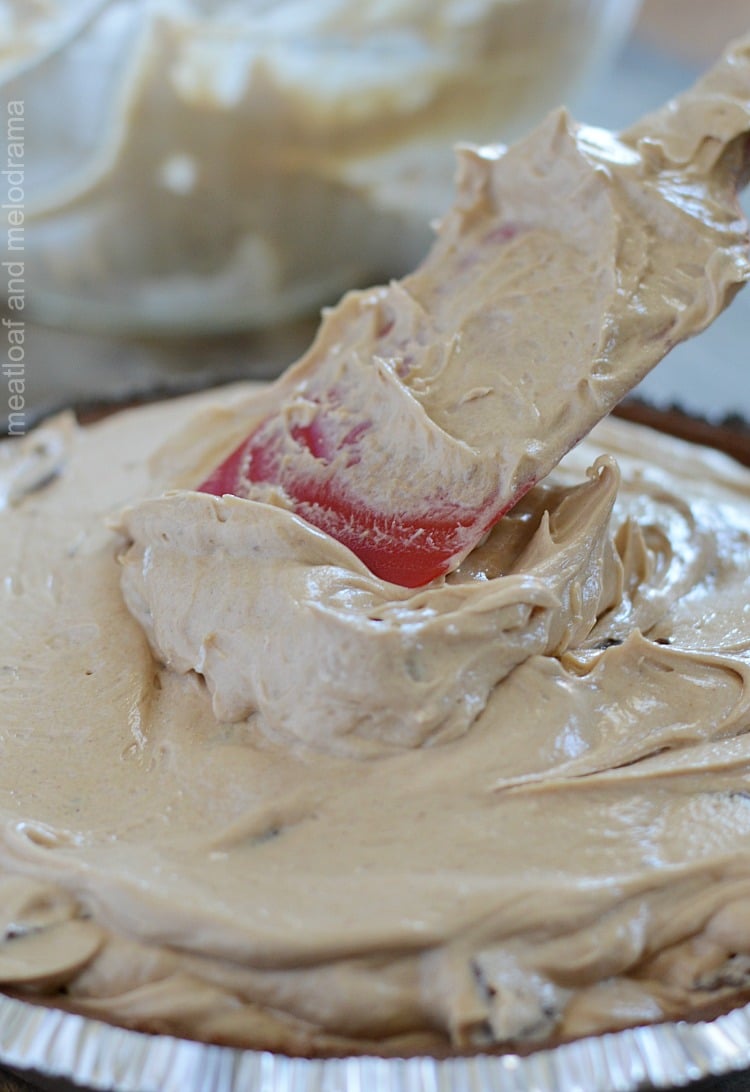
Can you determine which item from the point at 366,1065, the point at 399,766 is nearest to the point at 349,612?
the point at 399,766

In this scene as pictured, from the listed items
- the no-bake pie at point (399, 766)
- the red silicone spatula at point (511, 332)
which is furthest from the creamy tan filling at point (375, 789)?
the red silicone spatula at point (511, 332)

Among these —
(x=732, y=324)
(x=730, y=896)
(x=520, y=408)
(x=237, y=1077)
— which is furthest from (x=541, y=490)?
(x=732, y=324)

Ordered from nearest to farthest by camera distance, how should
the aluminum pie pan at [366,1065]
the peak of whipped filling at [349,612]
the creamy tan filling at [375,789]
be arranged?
the aluminum pie pan at [366,1065] → the creamy tan filling at [375,789] → the peak of whipped filling at [349,612]

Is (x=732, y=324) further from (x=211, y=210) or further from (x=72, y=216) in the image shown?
(x=72, y=216)

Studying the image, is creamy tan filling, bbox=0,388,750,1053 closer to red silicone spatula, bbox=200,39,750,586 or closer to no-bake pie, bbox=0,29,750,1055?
no-bake pie, bbox=0,29,750,1055

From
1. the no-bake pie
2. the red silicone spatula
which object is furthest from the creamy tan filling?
the red silicone spatula

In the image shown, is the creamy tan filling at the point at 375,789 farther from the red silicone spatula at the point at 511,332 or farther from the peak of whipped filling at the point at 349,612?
the red silicone spatula at the point at 511,332

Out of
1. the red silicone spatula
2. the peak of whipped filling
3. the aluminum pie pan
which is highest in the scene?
the red silicone spatula
